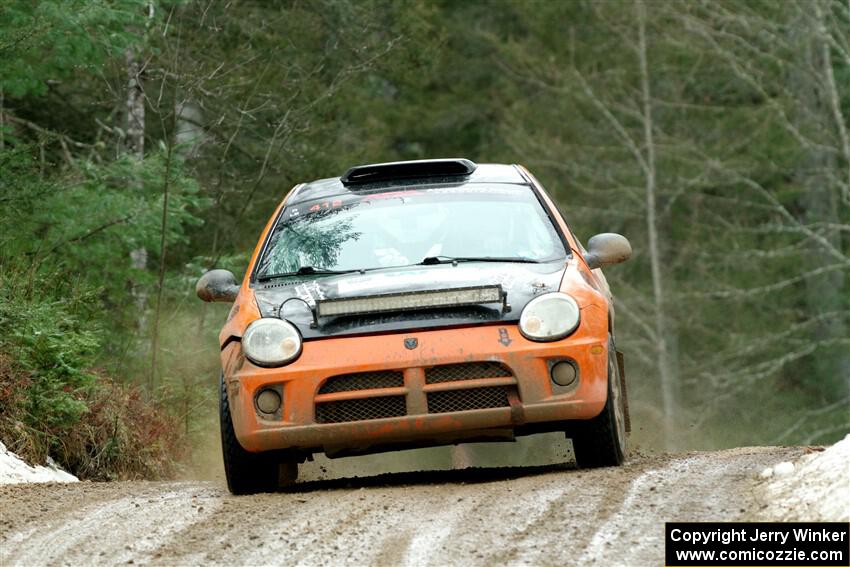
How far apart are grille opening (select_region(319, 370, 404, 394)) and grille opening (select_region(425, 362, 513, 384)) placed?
0.16 m

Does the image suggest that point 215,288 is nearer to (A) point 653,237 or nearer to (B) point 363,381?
(B) point 363,381

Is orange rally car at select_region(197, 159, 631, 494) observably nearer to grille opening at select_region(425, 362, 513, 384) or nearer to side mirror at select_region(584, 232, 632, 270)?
grille opening at select_region(425, 362, 513, 384)

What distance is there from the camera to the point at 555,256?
8648 mm

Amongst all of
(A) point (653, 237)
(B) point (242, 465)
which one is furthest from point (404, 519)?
(A) point (653, 237)

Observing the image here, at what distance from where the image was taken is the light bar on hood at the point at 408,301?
7887 millimetres

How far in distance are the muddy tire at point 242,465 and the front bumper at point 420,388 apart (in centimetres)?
29

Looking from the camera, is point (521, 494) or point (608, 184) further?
point (608, 184)

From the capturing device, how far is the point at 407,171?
9.83 m

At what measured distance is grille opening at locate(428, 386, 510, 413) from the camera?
7848 millimetres

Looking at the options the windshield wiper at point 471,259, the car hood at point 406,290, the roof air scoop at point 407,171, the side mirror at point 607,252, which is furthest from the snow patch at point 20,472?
the side mirror at point 607,252

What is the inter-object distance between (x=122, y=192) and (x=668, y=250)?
1028 inches

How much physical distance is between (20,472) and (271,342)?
9.66 ft

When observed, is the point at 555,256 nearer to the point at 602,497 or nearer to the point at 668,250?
the point at 602,497

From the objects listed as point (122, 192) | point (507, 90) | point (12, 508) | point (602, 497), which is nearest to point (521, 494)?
point (602, 497)
